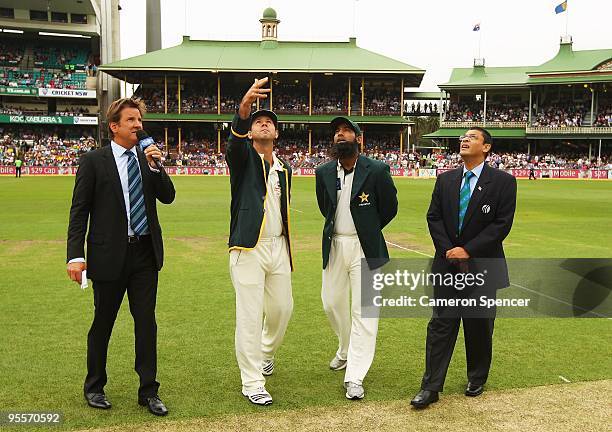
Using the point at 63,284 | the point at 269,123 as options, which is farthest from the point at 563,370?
the point at 63,284

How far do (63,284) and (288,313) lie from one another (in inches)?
212

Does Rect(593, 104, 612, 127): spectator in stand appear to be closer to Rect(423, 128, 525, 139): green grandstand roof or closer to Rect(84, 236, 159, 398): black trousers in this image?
Rect(423, 128, 525, 139): green grandstand roof

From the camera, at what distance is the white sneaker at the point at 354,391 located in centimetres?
493

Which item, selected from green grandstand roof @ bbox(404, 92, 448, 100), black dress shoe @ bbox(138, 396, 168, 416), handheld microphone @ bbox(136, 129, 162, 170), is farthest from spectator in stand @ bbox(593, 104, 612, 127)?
black dress shoe @ bbox(138, 396, 168, 416)

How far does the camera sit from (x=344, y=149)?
529cm

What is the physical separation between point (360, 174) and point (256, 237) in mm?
1045

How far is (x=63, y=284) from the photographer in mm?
9453

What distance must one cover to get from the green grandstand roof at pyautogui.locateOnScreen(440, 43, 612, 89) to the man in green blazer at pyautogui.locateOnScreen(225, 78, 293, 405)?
58781 mm

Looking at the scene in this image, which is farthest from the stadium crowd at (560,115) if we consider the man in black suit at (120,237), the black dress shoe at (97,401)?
the black dress shoe at (97,401)

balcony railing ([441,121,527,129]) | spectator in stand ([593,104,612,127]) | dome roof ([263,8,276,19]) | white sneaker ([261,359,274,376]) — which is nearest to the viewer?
white sneaker ([261,359,274,376])

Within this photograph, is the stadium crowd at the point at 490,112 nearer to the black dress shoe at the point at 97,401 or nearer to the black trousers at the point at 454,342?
the black trousers at the point at 454,342

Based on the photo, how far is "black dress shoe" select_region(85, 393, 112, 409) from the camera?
4699mm

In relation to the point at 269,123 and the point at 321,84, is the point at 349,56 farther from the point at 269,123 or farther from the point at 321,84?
the point at 269,123

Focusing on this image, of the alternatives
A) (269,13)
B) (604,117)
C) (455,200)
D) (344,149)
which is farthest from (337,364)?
(269,13)
